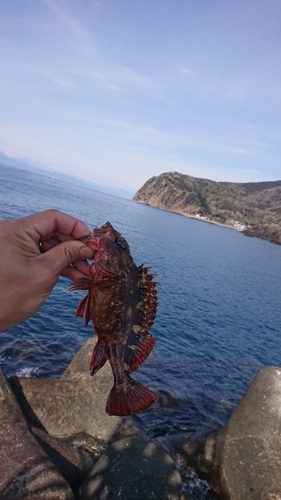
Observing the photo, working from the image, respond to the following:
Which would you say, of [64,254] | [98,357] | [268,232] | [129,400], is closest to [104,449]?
[129,400]

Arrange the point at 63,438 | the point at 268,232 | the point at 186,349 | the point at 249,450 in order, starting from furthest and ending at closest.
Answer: the point at 268,232
the point at 186,349
the point at 63,438
the point at 249,450

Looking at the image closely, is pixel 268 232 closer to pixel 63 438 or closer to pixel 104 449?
pixel 104 449

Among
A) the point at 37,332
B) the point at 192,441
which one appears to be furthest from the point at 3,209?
the point at 192,441

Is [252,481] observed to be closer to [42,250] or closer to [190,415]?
[190,415]

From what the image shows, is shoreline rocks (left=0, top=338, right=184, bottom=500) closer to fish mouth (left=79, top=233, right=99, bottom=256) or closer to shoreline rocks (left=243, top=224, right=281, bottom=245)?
fish mouth (left=79, top=233, right=99, bottom=256)

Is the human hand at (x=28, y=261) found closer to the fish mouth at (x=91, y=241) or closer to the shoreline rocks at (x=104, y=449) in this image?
the fish mouth at (x=91, y=241)

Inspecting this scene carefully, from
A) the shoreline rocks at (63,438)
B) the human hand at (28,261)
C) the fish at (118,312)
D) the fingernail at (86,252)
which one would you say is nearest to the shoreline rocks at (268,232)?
the shoreline rocks at (63,438)
